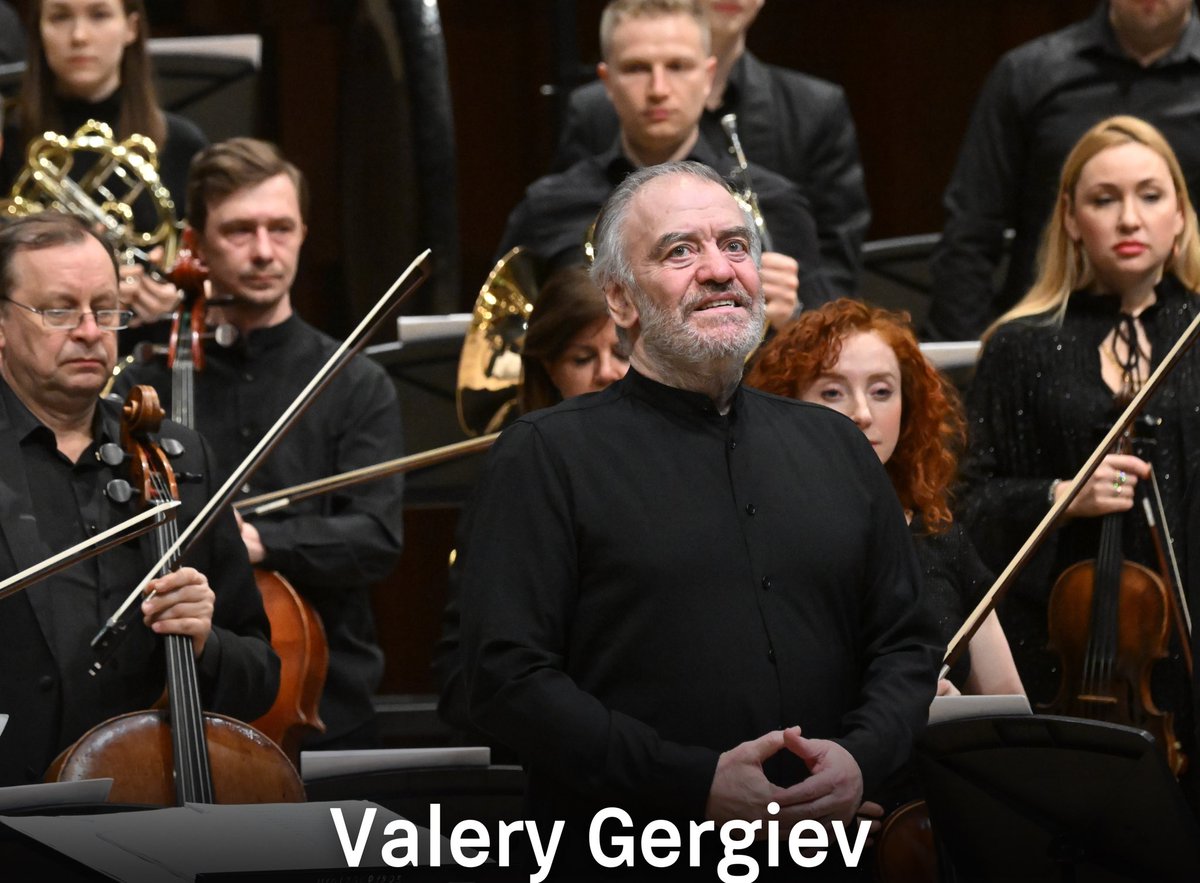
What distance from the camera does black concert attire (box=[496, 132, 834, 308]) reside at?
3203 millimetres

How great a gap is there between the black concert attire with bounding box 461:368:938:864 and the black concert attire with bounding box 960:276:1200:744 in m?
0.93

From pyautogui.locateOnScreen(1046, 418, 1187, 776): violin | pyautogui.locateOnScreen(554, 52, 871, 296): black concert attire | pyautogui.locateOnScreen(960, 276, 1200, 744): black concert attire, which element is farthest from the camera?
pyautogui.locateOnScreen(554, 52, 871, 296): black concert attire

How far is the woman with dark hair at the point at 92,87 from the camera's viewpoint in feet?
11.1

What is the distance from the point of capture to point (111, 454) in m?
2.36

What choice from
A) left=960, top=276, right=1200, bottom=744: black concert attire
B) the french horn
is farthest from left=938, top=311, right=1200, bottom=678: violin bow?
the french horn

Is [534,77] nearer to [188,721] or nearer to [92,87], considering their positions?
[92,87]

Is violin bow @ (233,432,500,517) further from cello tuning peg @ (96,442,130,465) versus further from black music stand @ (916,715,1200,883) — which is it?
black music stand @ (916,715,1200,883)

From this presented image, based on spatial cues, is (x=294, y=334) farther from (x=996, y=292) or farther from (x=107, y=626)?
(x=996, y=292)

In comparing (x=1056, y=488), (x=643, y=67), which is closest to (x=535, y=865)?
(x=1056, y=488)

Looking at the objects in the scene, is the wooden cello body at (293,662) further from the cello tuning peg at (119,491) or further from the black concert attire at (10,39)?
the black concert attire at (10,39)

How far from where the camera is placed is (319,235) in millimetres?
4430

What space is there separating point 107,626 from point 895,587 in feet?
3.05

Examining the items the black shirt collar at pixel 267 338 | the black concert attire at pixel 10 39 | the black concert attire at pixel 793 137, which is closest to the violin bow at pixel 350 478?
the black shirt collar at pixel 267 338

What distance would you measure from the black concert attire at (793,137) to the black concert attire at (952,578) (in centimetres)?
Answer: 107
